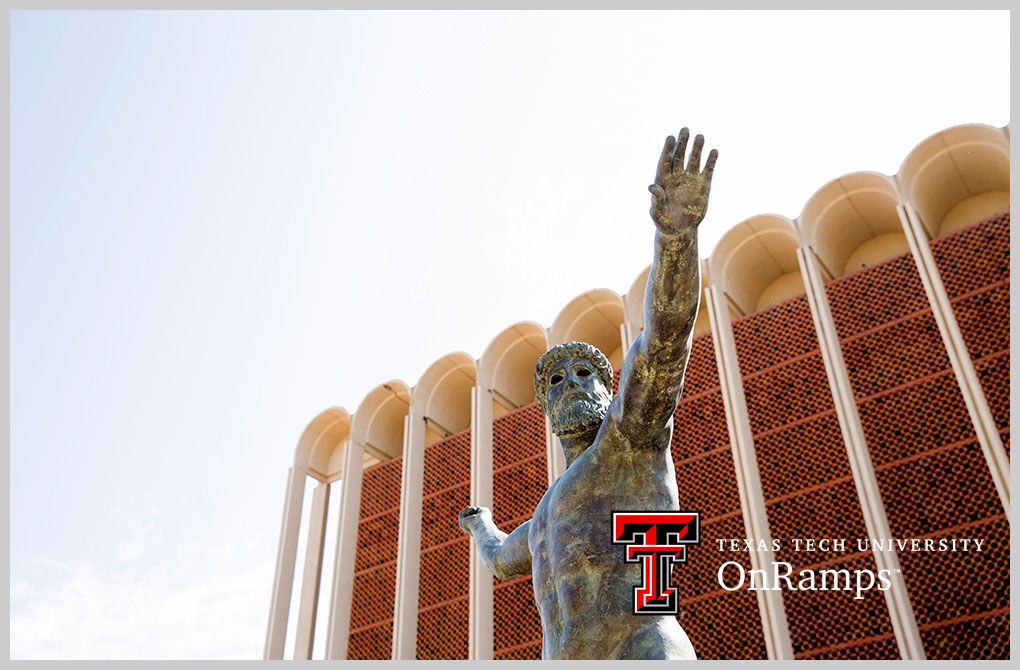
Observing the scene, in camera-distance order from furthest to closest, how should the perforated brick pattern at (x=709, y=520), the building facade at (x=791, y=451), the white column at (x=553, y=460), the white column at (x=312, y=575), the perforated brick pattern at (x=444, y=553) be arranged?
the white column at (x=312, y=575) < the perforated brick pattern at (x=444, y=553) < the white column at (x=553, y=460) < the perforated brick pattern at (x=709, y=520) < the building facade at (x=791, y=451)

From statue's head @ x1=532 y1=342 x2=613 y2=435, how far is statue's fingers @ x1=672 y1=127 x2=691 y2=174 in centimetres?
84

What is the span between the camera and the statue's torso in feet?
8.43

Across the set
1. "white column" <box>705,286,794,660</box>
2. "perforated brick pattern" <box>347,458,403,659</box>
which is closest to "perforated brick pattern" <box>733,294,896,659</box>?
"white column" <box>705,286,794,660</box>

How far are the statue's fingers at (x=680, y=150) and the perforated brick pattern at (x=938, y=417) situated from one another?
1065cm

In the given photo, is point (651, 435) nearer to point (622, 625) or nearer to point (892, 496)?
point (622, 625)

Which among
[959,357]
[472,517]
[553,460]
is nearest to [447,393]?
[553,460]

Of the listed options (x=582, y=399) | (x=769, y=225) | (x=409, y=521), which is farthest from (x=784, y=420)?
(x=582, y=399)

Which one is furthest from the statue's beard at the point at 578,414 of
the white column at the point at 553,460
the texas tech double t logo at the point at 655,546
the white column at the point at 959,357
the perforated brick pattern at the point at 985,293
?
the white column at the point at 553,460

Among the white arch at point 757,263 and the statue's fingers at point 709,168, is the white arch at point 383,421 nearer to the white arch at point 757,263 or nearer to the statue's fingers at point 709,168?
the white arch at point 757,263

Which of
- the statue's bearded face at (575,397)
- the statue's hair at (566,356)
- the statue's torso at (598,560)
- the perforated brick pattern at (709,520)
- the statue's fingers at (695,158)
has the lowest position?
the statue's torso at (598,560)

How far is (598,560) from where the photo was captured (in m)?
2.73

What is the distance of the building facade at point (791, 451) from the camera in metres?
12.2

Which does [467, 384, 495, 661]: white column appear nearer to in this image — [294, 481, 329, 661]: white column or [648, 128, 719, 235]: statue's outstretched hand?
[294, 481, 329, 661]: white column

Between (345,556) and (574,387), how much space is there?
628 inches
